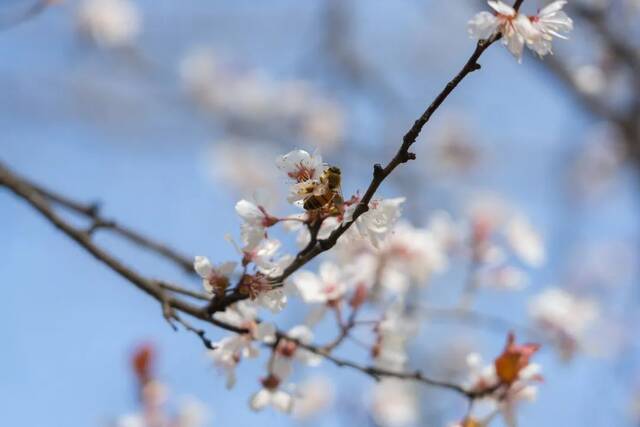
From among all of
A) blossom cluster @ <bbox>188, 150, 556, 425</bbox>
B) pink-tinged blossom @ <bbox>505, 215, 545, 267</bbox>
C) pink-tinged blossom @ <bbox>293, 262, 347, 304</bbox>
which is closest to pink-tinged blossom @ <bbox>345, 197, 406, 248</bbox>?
blossom cluster @ <bbox>188, 150, 556, 425</bbox>

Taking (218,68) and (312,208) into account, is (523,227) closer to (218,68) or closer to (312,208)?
(312,208)

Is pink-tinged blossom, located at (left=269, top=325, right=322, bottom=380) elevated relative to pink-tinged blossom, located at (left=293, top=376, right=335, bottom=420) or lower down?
lower down

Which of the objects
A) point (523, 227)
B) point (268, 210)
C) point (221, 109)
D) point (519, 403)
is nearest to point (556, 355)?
point (523, 227)

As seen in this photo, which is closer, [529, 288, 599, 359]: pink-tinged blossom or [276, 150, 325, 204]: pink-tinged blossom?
[276, 150, 325, 204]: pink-tinged blossom

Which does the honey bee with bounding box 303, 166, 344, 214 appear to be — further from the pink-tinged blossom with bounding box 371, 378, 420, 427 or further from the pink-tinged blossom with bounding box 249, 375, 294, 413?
the pink-tinged blossom with bounding box 371, 378, 420, 427

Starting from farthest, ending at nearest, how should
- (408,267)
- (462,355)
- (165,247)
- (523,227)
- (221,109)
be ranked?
(221,109), (462,355), (523,227), (408,267), (165,247)

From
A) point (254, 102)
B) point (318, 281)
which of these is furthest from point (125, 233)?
point (254, 102)
